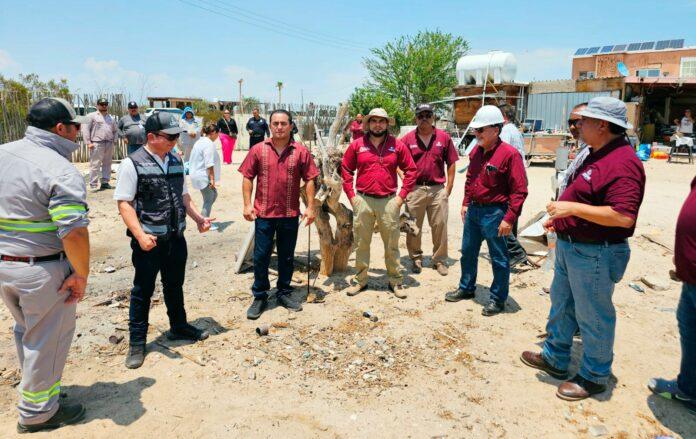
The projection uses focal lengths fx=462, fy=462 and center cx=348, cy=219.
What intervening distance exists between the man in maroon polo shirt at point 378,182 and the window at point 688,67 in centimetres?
3139

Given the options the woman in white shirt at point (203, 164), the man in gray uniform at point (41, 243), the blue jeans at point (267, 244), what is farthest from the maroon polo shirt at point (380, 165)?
the woman in white shirt at point (203, 164)

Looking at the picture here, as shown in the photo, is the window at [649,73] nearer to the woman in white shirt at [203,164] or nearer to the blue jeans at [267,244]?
the woman in white shirt at [203,164]

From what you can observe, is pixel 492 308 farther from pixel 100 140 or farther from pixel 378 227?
pixel 100 140

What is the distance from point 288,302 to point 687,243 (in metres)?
3.42

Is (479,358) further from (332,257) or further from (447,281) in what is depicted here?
(332,257)

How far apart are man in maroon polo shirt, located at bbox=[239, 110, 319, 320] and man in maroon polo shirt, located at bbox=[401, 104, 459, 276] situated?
1.71 m

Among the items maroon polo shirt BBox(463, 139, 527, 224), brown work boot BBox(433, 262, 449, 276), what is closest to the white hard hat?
maroon polo shirt BBox(463, 139, 527, 224)

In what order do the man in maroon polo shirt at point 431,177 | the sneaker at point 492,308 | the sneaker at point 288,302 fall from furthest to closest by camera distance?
the man in maroon polo shirt at point 431,177, the sneaker at point 288,302, the sneaker at point 492,308

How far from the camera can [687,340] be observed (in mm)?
3139

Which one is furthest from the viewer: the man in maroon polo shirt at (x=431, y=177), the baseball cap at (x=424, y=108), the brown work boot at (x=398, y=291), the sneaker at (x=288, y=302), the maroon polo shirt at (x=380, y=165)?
the man in maroon polo shirt at (x=431, y=177)

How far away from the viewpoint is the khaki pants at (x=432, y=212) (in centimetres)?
589

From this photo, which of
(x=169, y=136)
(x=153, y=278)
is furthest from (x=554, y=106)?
(x=153, y=278)

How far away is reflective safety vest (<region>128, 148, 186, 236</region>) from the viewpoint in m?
3.59

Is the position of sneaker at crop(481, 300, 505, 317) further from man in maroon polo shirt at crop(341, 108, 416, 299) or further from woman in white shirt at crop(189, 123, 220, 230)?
woman in white shirt at crop(189, 123, 220, 230)
